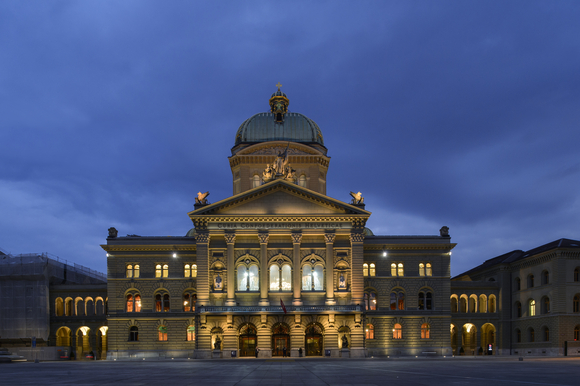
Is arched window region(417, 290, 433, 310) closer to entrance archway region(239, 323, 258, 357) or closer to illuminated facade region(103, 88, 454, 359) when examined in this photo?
illuminated facade region(103, 88, 454, 359)

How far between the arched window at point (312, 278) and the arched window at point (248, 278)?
5.97 m

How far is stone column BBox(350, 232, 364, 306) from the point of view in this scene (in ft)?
252

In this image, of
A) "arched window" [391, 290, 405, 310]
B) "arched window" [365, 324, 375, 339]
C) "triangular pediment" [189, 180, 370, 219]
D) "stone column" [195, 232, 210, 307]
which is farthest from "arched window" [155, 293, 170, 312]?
"arched window" [391, 290, 405, 310]

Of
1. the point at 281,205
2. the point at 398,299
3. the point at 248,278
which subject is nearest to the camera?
the point at 281,205

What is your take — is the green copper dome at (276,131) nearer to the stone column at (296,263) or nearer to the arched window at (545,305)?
the stone column at (296,263)

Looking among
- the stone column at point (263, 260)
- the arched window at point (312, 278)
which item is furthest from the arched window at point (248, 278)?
the arched window at point (312, 278)

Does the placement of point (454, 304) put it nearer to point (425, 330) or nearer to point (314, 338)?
point (425, 330)

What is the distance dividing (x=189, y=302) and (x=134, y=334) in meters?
8.24

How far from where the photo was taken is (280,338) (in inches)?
3022

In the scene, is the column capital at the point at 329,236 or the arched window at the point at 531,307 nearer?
the column capital at the point at 329,236

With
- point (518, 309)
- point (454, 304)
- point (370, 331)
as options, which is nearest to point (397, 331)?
point (370, 331)

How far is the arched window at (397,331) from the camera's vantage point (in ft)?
270

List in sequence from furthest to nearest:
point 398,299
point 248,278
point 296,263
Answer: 1. point 398,299
2. point 248,278
3. point 296,263

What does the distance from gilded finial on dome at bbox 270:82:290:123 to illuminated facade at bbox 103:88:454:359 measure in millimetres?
15716
